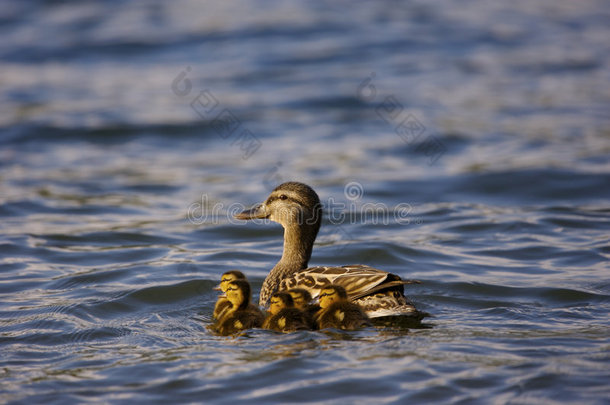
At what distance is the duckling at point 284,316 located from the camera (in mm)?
6289

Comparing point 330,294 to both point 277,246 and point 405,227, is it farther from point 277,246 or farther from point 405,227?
point 405,227

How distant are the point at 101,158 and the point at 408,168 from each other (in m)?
4.86

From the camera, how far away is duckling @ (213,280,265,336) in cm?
648

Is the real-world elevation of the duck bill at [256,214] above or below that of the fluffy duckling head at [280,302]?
above

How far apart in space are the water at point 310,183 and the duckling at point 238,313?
180 millimetres

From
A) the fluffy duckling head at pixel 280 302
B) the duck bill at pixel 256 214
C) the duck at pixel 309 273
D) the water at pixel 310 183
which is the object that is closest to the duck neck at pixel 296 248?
the duck at pixel 309 273

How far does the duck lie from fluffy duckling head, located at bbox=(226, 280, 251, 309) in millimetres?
428

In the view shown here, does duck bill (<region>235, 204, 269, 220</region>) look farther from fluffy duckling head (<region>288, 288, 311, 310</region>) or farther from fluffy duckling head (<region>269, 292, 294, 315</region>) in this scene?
fluffy duckling head (<region>269, 292, 294, 315</region>)

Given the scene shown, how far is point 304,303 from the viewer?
6.62 m

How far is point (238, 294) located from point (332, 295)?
0.75 m

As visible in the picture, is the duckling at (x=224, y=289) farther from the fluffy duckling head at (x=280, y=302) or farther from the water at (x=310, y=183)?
the fluffy duckling head at (x=280, y=302)

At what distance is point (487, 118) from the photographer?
49.6 feet

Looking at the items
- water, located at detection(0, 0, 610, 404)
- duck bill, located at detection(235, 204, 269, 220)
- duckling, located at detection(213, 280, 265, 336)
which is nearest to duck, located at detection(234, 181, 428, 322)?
duck bill, located at detection(235, 204, 269, 220)

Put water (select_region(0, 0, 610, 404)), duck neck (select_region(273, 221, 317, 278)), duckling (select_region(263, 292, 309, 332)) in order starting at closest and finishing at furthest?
water (select_region(0, 0, 610, 404))
duckling (select_region(263, 292, 309, 332))
duck neck (select_region(273, 221, 317, 278))
